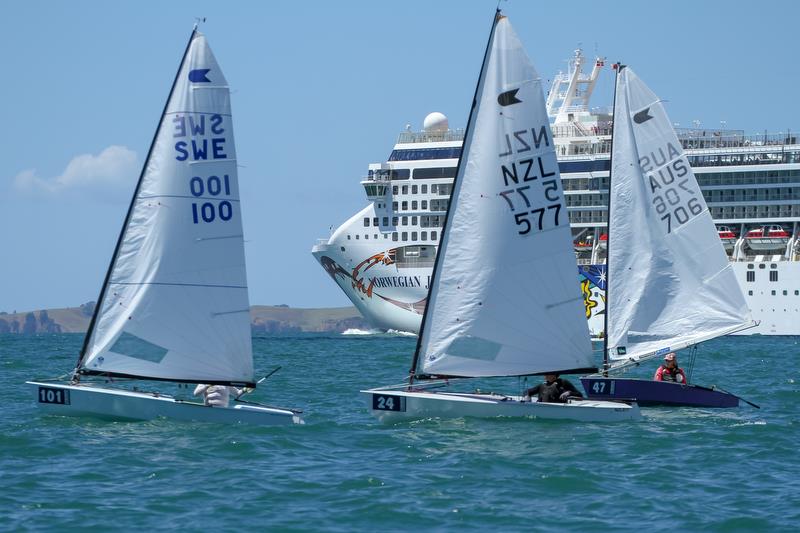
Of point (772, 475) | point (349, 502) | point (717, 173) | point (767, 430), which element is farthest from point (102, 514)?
point (717, 173)

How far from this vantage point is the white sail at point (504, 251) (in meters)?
20.5

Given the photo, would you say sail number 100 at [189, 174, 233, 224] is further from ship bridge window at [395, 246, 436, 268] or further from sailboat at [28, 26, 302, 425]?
ship bridge window at [395, 246, 436, 268]

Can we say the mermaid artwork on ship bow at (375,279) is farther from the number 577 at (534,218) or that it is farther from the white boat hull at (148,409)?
the white boat hull at (148,409)

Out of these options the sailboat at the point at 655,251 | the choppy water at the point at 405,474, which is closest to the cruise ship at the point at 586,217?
the sailboat at the point at 655,251

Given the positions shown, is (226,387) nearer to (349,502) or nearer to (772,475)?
(349,502)

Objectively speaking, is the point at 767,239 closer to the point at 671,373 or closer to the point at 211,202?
the point at 671,373

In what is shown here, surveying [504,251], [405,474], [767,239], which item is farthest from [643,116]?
[767,239]

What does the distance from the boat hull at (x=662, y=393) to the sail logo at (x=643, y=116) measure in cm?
509

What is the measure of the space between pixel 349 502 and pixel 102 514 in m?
2.63

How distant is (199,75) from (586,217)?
51.9 m

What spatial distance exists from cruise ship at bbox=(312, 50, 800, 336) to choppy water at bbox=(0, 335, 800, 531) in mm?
41058

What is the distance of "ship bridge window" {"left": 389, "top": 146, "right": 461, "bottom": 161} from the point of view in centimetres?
7150

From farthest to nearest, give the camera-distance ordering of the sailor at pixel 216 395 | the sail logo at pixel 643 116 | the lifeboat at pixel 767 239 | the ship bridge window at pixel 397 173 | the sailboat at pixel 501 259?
1. the ship bridge window at pixel 397 173
2. the lifeboat at pixel 767 239
3. the sail logo at pixel 643 116
4. the sailboat at pixel 501 259
5. the sailor at pixel 216 395

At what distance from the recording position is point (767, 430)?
20.9 meters
